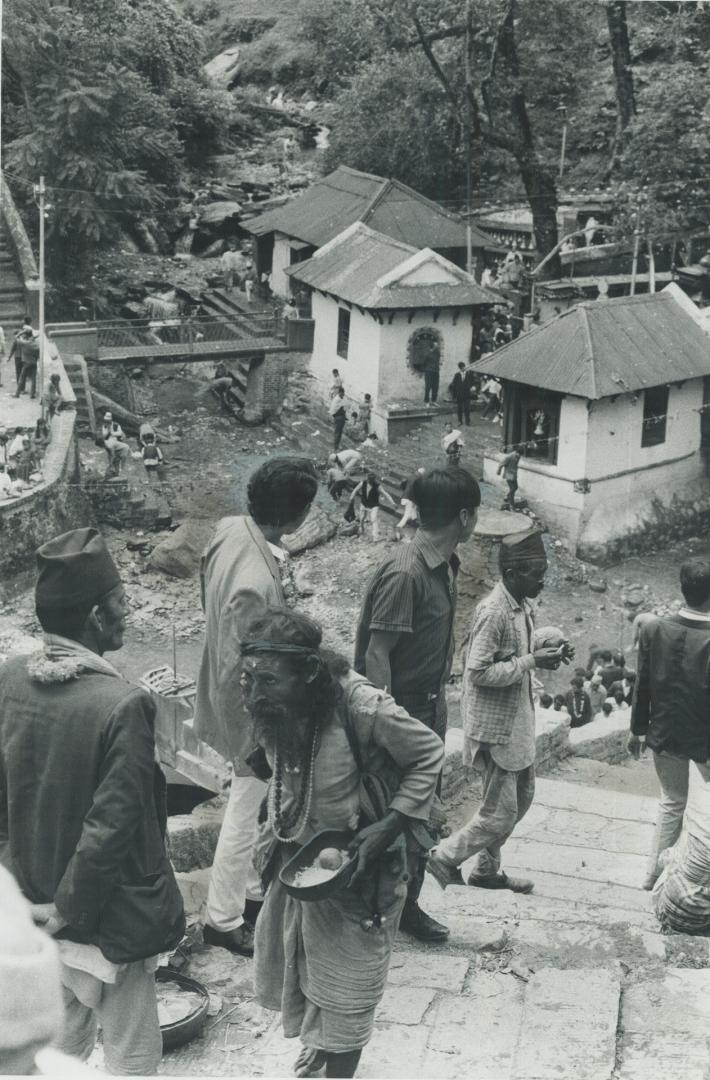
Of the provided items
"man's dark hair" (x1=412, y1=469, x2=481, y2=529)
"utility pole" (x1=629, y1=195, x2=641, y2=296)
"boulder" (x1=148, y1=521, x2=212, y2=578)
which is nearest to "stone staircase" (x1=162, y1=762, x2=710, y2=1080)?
"man's dark hair" (x1=412, y1=469, x2=481, y2=529)

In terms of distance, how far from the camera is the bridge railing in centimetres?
2628

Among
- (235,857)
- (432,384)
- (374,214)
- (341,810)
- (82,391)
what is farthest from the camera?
(374,214)

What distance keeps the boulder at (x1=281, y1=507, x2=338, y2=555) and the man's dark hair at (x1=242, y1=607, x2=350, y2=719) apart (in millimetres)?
16458

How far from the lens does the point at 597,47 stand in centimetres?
2917

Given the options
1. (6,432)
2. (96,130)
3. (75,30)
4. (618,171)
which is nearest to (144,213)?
(96,130)

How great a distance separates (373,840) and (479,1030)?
1.01 meters

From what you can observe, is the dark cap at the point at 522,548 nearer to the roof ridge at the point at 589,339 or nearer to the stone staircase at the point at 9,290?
the roof ridge at the point at 589,339

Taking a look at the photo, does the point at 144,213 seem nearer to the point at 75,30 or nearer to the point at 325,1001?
the point at 75,30

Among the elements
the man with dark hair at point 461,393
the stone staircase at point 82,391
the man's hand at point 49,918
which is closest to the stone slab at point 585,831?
the man's hand at point 49,918

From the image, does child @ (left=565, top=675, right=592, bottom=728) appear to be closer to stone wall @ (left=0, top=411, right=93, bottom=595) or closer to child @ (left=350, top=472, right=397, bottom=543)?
stone wall @ (left=0, top=411, right=93, bottom=595)

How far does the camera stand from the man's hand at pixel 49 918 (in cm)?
333

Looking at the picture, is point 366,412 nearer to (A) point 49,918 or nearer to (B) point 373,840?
(B) point 373,840

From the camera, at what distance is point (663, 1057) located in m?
4.00

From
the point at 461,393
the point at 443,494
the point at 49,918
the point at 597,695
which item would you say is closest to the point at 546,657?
the point at 443,494
